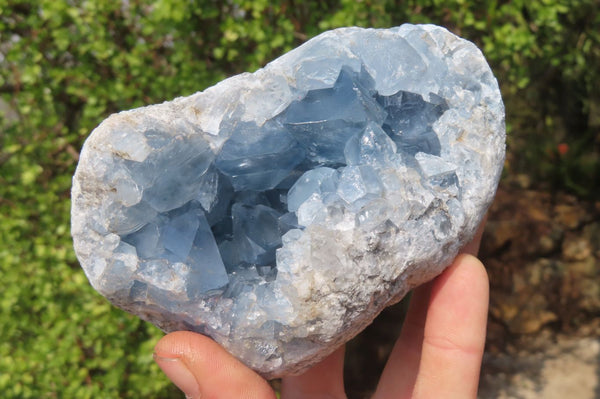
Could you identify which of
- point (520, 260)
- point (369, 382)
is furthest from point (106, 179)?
point (520, 260)

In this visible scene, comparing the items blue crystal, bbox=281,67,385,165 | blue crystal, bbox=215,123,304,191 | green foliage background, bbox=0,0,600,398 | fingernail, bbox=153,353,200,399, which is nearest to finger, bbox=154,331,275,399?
fingernail, bbox=153,353,200,399

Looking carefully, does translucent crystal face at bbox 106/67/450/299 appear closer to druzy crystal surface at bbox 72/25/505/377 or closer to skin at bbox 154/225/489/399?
druzy crystal surface at bbox 72/25/505/377

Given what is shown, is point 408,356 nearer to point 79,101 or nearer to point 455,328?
point 455,328

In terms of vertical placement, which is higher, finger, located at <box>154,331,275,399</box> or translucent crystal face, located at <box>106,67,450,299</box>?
translucent crystal face, located at <box>106,67,450,299</box>

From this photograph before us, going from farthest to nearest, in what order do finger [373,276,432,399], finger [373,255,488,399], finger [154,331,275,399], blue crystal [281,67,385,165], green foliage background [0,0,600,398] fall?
1. green foliage background [0,0,600,398]
2. finger [373,276,432,399]
3. finger [373,255,488,399]
4. blue crystal [281,67,385,165]
5. finger [154,331,275,399]

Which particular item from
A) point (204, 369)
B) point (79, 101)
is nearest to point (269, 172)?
point (204, 369)

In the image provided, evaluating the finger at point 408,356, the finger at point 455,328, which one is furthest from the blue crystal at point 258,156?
the finger at point 408,356

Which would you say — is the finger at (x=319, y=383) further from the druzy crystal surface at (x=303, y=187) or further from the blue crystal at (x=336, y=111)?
the blue crystal at (x=336, y=111)
